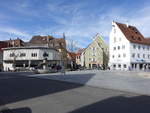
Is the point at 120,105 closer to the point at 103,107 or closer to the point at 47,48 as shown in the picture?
the point at 103,107

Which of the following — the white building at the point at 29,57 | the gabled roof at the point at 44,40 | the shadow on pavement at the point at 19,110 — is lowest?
the shadow on pavement at the point at 19,110

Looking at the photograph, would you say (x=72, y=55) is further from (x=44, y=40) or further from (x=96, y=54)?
(x=44, y=40)

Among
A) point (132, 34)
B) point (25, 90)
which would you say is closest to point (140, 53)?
point (132, 34)

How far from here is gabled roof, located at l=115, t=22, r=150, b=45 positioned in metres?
69.0

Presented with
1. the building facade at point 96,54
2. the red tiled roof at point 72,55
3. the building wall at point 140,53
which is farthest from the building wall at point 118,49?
the red tiled roof at point 72,55

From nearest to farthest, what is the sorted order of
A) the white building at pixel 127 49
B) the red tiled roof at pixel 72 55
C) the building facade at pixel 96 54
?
the white building at pixel 127 49, the building facade at pixel 96 54, the red tiled roof at pixel 72 55

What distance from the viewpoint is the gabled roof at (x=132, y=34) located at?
69012mm

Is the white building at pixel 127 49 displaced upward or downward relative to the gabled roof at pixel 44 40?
downward

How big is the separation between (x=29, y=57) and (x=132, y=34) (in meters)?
37.4

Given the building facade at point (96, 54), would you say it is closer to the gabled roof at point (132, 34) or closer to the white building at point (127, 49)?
the white building at point (127, 49)

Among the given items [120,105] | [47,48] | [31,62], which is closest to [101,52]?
[47,48]

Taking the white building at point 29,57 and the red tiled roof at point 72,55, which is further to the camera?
the red tiled roof at point 72,55

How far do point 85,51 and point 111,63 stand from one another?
1796cm

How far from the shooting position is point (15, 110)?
27.9 ft
